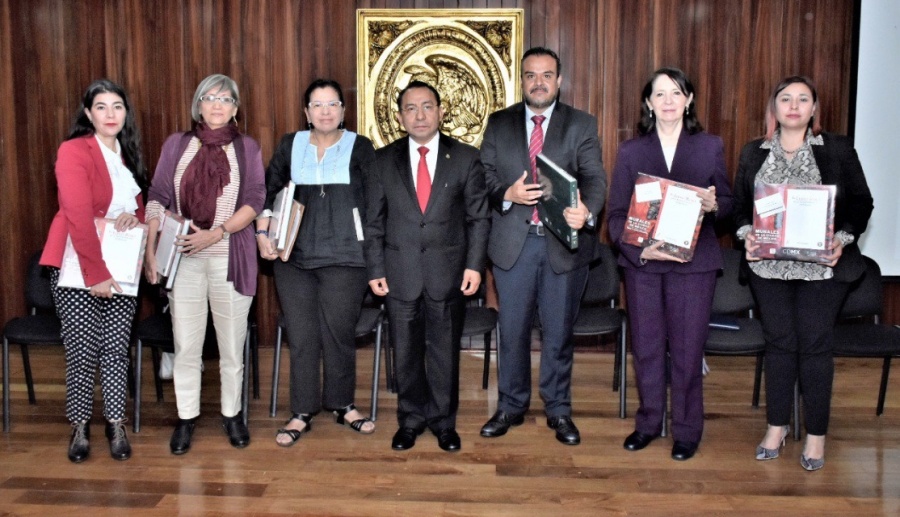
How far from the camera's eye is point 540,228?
12.3 ft

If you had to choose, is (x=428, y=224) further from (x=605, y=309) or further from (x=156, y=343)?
(x=156, y=343)

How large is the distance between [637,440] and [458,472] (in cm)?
88

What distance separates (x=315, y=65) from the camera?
5.50 meters

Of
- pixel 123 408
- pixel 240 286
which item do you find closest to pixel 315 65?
pixel 240 286

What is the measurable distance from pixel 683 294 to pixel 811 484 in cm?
93

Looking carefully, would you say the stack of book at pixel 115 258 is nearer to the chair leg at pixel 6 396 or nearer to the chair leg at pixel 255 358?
the chair leg at pixel 6 396

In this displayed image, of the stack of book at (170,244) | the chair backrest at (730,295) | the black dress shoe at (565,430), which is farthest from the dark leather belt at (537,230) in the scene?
the stack of book at (170,244)

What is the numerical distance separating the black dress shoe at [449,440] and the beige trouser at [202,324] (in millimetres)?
983

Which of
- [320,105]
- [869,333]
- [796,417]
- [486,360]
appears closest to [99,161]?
[320,105]

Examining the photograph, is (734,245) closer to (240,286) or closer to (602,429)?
(602,429)

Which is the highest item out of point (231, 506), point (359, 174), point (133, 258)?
point (359, 174)

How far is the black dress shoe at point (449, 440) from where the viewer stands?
12.3 feet

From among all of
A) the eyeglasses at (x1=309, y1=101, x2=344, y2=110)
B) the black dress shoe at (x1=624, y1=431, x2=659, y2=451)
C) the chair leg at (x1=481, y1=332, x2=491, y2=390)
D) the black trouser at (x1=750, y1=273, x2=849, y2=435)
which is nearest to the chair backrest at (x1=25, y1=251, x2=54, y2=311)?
the eyeglasses at (x1=309, y1=101, x2=344, y2=110)

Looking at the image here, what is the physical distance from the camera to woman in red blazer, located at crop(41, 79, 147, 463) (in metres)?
3.51
